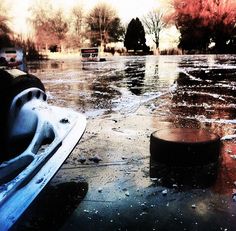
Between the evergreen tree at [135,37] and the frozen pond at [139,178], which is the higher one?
the frozen pond at [139,178]

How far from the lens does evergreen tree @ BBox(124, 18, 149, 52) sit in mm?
68688

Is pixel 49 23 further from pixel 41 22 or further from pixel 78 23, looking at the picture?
pixel 78 23

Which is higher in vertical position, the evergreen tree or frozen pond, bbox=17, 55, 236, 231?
frozen pond, bbox=17, 55, 236, 231

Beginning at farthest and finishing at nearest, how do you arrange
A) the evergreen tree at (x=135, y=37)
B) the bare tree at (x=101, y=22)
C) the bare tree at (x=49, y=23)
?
1. the bare tree at (x=101, y=22)
2. the evergreen tree at (x=135, y=37)
3. the bare tree at (x=49, y=23)

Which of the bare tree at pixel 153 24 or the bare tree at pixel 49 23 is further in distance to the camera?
the bare tree at pixel 153 24

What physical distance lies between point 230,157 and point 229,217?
146cm

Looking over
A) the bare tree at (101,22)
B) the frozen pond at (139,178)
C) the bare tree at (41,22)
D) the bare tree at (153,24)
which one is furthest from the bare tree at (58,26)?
the frozen pond at (139,178)

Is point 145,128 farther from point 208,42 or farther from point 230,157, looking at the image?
point 208,42

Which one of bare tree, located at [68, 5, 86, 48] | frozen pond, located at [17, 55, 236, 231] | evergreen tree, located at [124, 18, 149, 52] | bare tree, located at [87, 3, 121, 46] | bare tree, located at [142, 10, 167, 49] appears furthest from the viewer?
bare tree, located at [142, 10, 167, 49]

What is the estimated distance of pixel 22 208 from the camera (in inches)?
82.8

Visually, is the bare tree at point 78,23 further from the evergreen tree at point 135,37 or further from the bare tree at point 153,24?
the bare tree at point 153,24

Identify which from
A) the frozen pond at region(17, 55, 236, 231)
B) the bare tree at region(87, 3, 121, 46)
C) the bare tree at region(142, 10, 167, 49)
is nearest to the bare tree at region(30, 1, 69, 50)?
the bare tree at region(87, 3, 121, 46)

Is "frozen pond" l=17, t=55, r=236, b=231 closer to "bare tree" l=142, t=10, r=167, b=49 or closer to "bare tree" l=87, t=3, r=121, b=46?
"bare tree" l=87, t=3, r=121, b=46

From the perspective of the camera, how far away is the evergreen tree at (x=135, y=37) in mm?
68688
